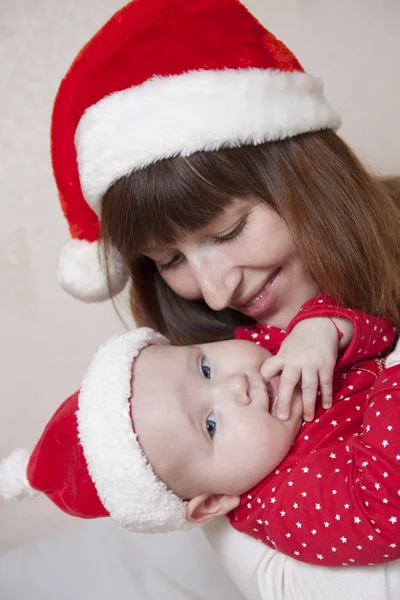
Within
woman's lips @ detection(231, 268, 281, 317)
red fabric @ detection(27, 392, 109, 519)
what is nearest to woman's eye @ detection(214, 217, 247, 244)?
woman's lips @ detection(231, 268, 281, 317)

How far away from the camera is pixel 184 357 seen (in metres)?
1.04

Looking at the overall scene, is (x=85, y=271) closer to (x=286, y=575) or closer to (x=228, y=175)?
(x=228, y=175)

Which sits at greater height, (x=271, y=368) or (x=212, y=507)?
(x=271, y=368)

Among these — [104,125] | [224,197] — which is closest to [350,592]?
[224,197]

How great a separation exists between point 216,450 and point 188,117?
498mm

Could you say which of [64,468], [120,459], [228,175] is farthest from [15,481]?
[228,175]

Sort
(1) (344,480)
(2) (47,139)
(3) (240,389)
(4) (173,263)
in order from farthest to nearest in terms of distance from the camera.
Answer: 1. (2) (47,139)
2. (4) (173,263)
3. (3) (240,389)
4. (1) (344,480)

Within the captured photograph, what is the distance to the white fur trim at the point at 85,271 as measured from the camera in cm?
125

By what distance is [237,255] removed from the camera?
41.9 inches

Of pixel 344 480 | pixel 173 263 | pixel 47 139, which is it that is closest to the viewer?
pixel 344 480

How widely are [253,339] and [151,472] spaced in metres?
0.38

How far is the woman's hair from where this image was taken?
1.01 m

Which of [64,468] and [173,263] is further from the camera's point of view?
[173,263]

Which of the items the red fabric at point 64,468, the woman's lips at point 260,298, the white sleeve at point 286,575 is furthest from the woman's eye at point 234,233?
the white sleeve at point 286,575
